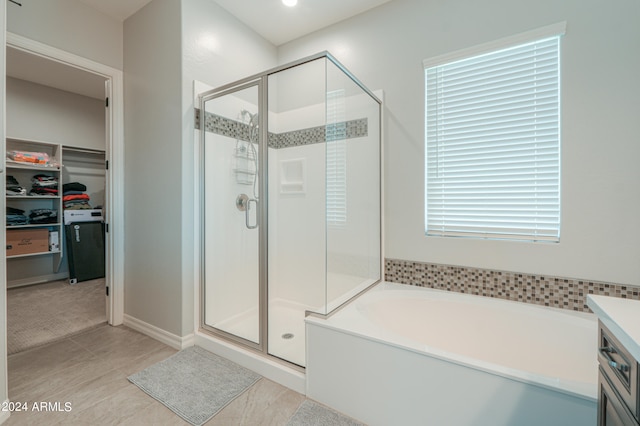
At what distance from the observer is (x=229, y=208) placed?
2469 mm

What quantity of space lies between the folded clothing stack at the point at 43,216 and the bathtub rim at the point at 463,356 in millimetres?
4248

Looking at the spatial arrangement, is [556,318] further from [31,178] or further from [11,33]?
[31,178]

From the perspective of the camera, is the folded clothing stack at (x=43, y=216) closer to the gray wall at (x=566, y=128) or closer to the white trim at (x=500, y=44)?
the gray wall at (x=566, y=128)

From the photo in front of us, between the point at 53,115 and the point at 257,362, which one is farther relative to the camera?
the point at 53,115

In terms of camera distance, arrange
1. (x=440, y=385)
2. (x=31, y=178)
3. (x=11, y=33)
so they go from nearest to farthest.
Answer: (x=440, y=385)
(x=11, y=33)
(x=31, y=178)

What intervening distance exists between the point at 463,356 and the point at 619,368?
677 mm

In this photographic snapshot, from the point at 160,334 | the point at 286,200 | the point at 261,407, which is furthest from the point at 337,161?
the point at 160,334

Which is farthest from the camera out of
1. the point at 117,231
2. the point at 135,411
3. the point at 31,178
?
the point at 31,178

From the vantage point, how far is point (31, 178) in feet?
12.9

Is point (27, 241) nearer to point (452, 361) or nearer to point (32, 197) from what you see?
point (32, 197)

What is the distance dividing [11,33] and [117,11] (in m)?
0.81

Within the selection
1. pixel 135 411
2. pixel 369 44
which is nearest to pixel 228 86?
pixel 369 44

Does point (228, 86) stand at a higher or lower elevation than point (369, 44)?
lower

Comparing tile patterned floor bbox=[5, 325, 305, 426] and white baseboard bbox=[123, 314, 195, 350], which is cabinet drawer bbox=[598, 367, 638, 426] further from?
white baseboard bbox=[123, 314, 195, 350]
